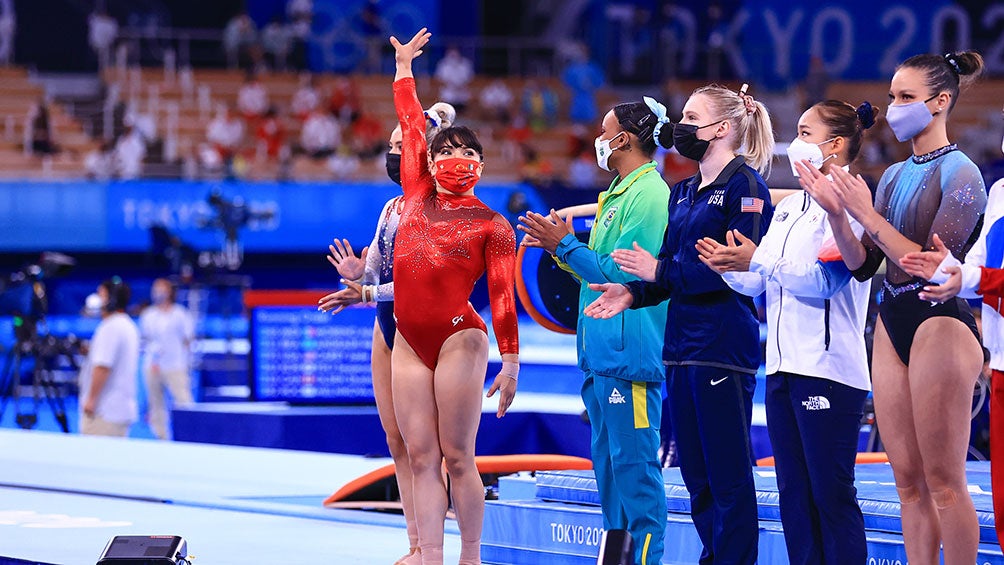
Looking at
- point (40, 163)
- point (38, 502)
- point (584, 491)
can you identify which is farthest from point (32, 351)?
point (584, 491)

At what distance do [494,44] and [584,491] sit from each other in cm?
1564

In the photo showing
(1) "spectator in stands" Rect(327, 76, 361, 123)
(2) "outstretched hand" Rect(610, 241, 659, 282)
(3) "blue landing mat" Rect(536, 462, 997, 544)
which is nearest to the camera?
(2) "outstretched hand" Rect(610, 241, 659, 282)

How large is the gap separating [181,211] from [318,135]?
256 centimetres

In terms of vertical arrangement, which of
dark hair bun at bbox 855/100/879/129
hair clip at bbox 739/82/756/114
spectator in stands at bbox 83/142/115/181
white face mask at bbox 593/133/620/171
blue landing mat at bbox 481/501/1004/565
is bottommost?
blue landing mat at bbox 481/501/1004/565

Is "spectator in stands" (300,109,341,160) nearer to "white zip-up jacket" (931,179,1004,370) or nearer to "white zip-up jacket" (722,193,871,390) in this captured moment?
"white zip-up jacket" (722,193,871,390)

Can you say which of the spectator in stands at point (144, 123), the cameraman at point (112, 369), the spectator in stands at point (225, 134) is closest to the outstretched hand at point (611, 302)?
the cameraman at point (112, 369)

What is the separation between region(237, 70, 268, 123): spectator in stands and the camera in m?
18.8

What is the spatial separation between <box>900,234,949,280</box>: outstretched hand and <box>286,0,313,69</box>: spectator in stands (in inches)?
680

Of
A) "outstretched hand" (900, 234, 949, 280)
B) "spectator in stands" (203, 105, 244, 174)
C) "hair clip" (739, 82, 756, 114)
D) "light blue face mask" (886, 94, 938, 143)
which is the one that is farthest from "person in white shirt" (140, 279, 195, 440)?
"outstretched hand" (900, 234, 949, 280)

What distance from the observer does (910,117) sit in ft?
13.0

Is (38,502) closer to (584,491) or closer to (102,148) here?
(584,491)

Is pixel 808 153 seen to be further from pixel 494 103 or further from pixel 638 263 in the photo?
pixel 494 103

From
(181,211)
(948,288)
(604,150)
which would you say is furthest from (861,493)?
(181,211)

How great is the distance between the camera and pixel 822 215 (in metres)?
4.20
